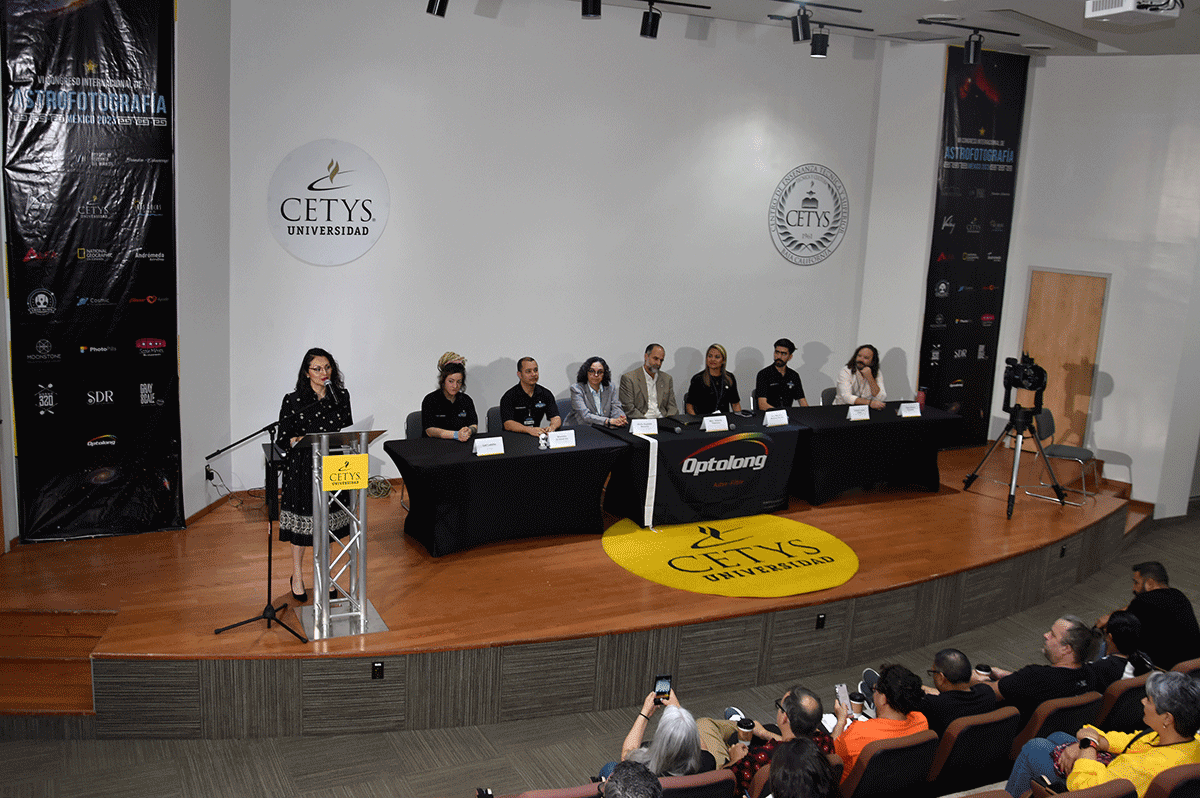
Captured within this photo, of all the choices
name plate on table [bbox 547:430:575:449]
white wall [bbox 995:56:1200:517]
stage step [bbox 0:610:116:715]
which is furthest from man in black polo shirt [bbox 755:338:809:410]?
stage step [bbox 0:610:116:715]

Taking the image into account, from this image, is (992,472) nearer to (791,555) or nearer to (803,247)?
(803,247)

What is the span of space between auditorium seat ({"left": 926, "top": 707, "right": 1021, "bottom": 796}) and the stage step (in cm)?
359

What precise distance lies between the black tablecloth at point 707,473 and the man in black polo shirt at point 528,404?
1.49 feet

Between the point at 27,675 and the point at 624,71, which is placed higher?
the point at 624,71

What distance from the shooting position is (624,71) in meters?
7.64

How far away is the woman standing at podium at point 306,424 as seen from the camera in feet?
15.8

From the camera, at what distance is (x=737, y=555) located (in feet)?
19.9

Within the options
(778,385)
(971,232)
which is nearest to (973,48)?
(971,232)

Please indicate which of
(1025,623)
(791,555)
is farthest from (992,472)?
(791,555)

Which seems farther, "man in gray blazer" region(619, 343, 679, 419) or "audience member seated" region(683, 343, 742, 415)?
"audience member seated" region(683, 343, 742, 415)

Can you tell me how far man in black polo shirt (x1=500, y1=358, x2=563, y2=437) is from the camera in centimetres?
646

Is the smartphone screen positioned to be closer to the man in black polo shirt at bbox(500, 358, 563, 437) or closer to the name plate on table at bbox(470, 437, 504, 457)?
the name plate on table at bbox(470, 437, 504, 457)

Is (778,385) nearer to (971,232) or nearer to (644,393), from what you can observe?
(644,393)

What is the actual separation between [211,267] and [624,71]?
3440mm
